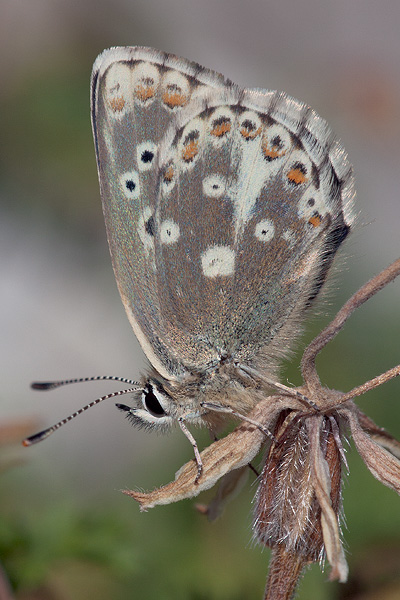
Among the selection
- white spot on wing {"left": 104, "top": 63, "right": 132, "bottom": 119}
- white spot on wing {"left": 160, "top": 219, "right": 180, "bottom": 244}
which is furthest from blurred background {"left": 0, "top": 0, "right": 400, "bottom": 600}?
white spot on wing {"left": 104, "top": 63, "right": 132, "bottom": 119}

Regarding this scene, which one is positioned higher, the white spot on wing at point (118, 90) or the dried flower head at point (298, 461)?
the white spot on wing at point (118, 90)

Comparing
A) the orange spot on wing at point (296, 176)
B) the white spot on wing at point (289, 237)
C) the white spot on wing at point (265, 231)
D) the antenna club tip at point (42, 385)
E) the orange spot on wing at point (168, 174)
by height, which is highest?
the orange spot on wing at point (168, 174)

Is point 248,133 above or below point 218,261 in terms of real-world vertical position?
above

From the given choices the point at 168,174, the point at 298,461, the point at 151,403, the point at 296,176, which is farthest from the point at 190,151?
the point at 298,461

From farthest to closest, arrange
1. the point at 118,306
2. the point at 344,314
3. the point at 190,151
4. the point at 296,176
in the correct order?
the point at 118,306 → the point at 190,151 → the point at 296,176 → the point at 344,314

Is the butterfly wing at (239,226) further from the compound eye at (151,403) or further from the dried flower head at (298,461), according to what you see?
the dried flower head at (298,461)

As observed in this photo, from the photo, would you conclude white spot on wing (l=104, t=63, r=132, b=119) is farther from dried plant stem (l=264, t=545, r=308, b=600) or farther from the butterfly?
dried plant stem (l=264, t=545, r=308, b=600)

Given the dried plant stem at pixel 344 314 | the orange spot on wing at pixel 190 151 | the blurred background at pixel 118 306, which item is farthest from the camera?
the blurred background at pixel 118 306

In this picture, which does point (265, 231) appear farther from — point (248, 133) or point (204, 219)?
point (248, 133)

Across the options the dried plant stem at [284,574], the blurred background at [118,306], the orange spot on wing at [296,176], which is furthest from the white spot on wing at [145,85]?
the dried plant stem at [284,574]
